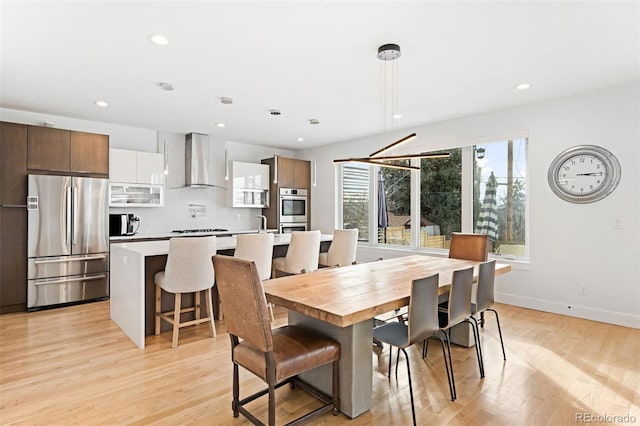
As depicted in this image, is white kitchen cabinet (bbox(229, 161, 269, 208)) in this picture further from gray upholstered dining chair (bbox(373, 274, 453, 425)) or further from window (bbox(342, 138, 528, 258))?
gray upholstered dining chair (bbox(373, 274, 453, 425))

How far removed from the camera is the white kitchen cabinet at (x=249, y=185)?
658 centimetres

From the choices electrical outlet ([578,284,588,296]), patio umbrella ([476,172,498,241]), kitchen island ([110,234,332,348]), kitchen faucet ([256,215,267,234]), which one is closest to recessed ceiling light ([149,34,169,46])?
kitchen island ([110,234,332,348])

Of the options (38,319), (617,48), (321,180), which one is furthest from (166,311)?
(617,48)

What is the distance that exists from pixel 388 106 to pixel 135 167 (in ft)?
12.8

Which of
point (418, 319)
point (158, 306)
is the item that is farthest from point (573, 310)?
point (158, 306)

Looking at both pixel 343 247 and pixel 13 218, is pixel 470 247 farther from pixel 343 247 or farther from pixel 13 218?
pixel 13 218

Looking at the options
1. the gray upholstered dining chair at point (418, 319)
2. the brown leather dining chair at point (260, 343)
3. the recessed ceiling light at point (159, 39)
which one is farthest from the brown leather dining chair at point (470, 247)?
the recessed ceiling light at point (159, 39)

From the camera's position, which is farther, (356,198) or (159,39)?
(356,198)

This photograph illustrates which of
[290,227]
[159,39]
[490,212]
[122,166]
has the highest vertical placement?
[159,39]

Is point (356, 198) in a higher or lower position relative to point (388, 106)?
lower

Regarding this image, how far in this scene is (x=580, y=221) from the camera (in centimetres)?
405

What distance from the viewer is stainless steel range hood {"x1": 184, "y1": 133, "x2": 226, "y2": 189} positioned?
19.9 ft

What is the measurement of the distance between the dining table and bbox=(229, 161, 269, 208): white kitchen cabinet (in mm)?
4230

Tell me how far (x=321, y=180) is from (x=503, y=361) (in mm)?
5016
